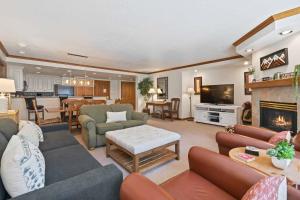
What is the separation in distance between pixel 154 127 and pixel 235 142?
150cm

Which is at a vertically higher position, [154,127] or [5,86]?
[5,86]

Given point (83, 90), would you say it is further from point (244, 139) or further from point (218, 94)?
point (244, 139)

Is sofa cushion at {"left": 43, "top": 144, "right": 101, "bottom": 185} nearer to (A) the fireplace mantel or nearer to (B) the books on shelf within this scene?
(B) the books on shelf

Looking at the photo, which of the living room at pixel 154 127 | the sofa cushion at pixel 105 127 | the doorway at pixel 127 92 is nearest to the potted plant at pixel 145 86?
the doorway at pixel 127 92

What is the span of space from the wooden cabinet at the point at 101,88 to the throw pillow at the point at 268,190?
29.1 feet

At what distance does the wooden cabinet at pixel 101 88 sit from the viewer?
344 inches

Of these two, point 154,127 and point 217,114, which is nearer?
point 154,127

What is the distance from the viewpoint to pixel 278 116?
2.97m

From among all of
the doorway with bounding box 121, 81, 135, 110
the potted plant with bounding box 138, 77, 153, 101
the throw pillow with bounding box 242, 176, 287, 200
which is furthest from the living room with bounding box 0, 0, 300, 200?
the doorway with bounding box 121, 81, 135, 110

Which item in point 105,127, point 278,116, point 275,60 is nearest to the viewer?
point 275,60

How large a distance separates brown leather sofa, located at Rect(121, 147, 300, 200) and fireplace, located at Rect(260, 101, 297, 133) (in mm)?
2302

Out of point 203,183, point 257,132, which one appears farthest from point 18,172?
point 257,132

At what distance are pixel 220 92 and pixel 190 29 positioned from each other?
3459mm

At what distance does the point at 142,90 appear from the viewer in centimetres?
732
